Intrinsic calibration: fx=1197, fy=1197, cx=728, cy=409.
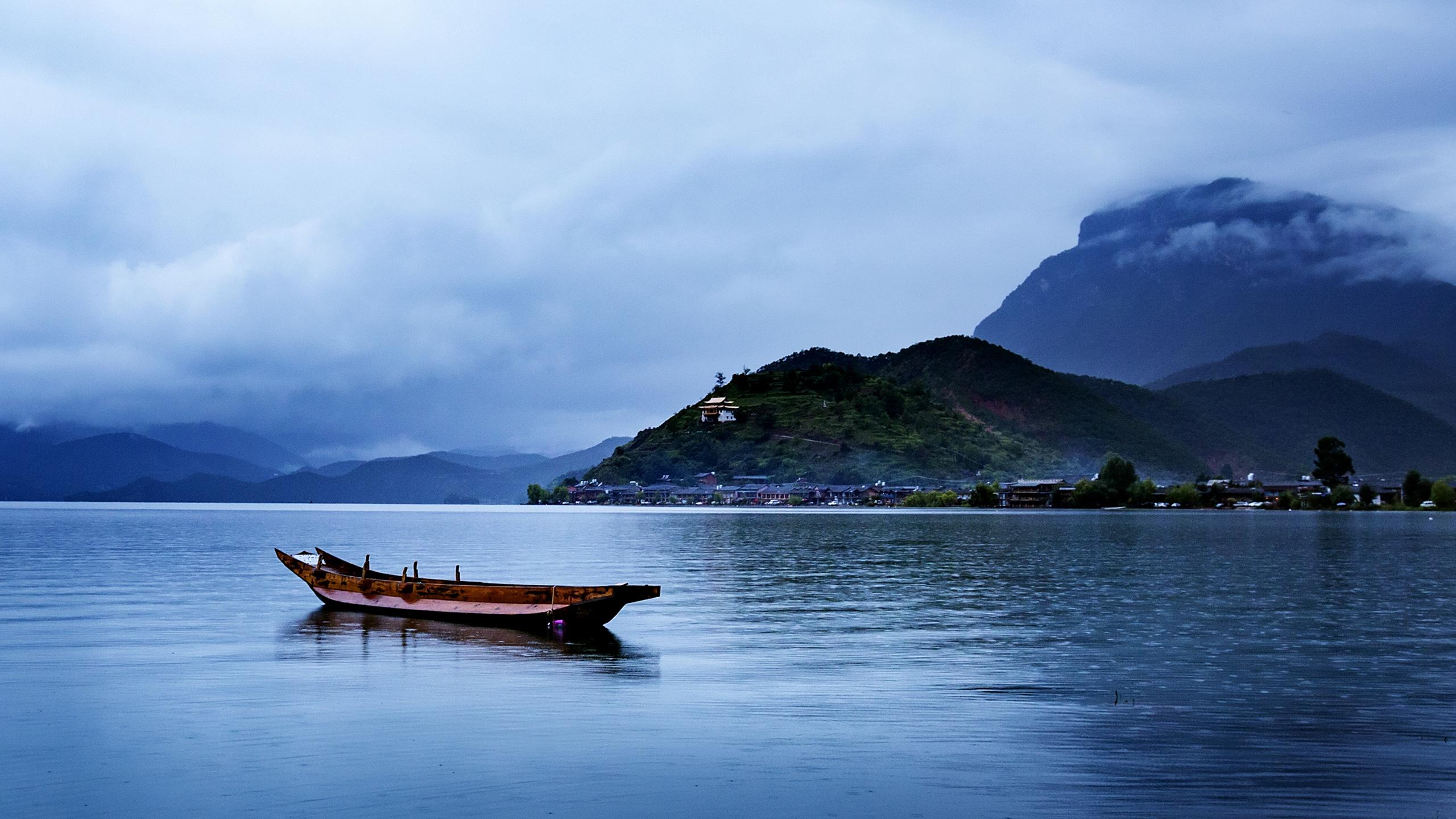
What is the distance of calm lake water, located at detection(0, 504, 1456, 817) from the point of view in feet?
68.1

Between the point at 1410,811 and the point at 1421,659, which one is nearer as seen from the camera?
the point at 1410,811

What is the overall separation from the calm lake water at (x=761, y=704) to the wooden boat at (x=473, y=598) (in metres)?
1.11

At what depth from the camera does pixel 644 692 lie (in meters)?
31.5

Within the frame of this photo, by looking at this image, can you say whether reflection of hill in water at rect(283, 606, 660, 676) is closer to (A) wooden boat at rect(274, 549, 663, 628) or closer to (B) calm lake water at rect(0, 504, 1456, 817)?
(B) calm lake water at rect(0, 504, 1456, 817)

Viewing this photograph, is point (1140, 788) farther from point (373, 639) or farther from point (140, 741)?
point (373, 639)

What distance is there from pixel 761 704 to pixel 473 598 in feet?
68.8

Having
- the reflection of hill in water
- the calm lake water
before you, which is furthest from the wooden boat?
the calm lake water

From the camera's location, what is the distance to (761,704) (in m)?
29.5

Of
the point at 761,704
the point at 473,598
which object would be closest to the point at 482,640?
the point at 473,598

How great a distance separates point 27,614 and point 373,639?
18.9 m

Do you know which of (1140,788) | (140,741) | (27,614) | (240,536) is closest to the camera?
(1140,788)

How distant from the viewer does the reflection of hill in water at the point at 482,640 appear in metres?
38.0

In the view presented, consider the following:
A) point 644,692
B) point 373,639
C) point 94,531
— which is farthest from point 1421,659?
point 94,531

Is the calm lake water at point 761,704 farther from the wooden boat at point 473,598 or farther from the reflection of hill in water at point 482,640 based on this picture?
the wooden boat at point 473,598
